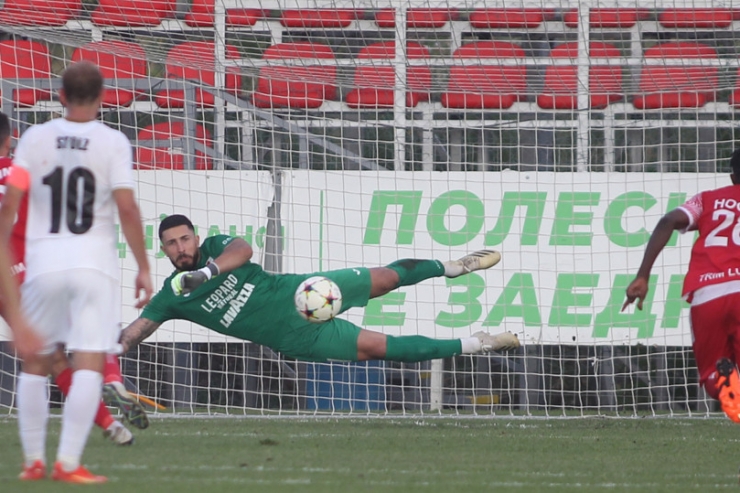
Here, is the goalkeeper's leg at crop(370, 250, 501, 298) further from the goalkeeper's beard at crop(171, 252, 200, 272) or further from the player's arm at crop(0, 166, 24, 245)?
the player's arm at crop(0, 166, 24, 245)

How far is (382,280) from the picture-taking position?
8.07m

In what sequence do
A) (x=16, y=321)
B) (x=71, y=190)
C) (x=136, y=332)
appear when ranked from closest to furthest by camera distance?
(x=16, y=321) → (x=71, y=190) → (x=136, y=332)

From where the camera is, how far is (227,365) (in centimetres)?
1040

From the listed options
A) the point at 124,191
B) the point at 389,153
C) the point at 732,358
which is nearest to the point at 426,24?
the point at 389,153

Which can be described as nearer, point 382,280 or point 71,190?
point 71,190

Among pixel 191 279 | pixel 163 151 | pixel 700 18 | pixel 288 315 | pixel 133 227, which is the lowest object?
pixel 288 315

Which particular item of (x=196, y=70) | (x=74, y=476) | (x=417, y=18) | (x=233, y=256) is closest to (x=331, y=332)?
(x=233, y=256)

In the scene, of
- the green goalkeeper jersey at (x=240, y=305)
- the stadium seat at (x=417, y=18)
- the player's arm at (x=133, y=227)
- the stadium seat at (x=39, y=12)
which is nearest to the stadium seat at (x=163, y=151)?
the stadium seat at (x=39, y=12)

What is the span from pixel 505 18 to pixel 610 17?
87 centimetres

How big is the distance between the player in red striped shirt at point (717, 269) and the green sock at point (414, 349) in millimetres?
1957

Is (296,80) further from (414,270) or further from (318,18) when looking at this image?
(414,270)

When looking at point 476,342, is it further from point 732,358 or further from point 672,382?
point 672,382

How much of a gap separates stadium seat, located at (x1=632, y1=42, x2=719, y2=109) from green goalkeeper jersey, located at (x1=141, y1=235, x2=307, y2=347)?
12.3 ft

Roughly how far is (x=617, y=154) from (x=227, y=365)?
3897 mm
